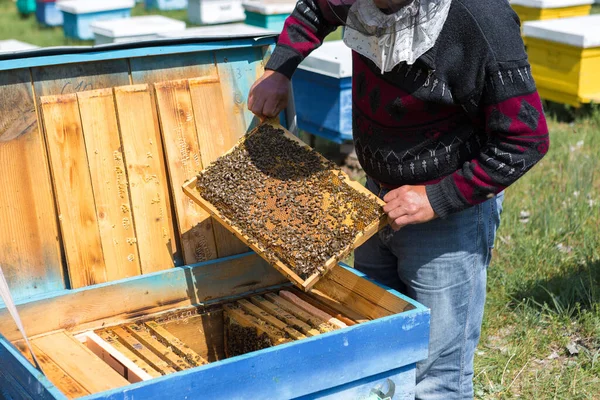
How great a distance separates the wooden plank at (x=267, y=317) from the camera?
249 cm

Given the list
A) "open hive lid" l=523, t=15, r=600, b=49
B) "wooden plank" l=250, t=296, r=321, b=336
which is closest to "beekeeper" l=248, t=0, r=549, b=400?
"wooden plank" l=250, t=296, r=321, b=336

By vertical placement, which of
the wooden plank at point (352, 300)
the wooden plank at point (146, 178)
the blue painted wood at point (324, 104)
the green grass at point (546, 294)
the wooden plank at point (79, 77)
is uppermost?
the wooden plank at point (79, 77)

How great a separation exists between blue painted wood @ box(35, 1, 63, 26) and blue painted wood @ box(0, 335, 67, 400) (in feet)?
36.2

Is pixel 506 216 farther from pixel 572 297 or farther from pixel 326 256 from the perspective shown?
pixel 326 256

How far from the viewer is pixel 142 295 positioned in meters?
2.69

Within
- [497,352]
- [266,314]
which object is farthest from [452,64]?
[497,352]

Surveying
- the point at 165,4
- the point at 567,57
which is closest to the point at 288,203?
the point at 567,57

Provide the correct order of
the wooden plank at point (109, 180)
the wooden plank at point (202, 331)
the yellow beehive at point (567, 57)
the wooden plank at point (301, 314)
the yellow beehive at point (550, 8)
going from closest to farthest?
the wooden plank at point (301, 314), the wooden plank at point (109, 180), the wooden plank at point (202, 331), the yellow beehive at point (567, 57), the yellow beehive at point (550, 8)

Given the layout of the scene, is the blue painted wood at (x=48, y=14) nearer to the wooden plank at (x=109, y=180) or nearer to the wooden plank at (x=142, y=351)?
the wooden plank at (x=109, y=180)

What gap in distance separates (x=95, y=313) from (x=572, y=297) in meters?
2.32

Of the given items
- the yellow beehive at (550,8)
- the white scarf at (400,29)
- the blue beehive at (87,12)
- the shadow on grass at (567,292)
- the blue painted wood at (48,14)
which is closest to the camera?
the white scarf at (400,29)

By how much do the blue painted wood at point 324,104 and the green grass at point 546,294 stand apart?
4.21ft

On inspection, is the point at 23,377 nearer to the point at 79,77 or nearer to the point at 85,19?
the point at 79,77

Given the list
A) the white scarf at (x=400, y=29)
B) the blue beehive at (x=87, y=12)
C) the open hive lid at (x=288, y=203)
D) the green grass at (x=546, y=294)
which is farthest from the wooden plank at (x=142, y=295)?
the blue beehive at (x=87, y=12)
